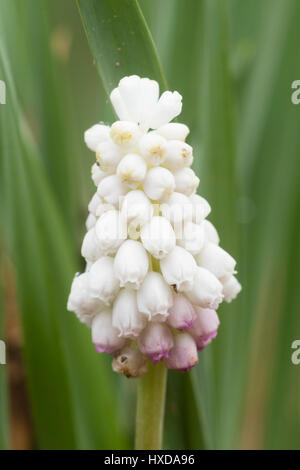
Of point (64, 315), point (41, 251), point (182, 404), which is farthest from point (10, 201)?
→ point (182, 404)

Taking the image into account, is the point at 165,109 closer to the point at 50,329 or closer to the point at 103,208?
the point at 103,208

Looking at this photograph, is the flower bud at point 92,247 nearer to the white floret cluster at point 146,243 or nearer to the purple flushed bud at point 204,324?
the white floret cluster at point 146,243

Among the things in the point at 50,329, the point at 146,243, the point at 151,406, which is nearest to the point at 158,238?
the point at 146,243

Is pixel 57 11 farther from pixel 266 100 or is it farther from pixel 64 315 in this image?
pixel 64 315

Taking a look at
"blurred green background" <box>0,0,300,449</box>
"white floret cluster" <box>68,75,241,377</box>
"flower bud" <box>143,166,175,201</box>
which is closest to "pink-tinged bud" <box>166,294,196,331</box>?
"white floret cluster" <box>68,75,241,377</box>

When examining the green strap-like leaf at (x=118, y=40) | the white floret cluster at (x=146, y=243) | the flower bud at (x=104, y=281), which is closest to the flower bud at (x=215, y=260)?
the white floret cluster at (x=146, y=243)

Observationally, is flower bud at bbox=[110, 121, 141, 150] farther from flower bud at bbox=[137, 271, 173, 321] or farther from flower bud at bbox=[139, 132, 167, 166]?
flower bud at bbox=[137, 271, 173, 321]
